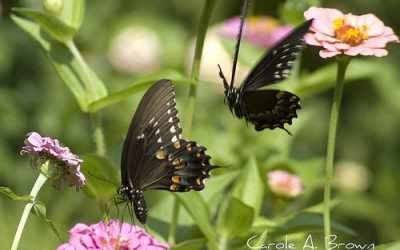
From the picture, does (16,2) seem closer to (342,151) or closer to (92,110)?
(342,151)

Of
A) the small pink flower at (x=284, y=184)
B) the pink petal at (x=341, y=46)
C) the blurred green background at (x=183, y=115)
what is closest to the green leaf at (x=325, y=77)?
the blurred green background at (x=183, y=115)

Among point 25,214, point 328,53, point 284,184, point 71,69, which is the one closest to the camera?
point 25,214

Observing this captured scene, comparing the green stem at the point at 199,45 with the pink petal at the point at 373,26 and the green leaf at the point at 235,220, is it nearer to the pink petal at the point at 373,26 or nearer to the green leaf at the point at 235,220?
the green leaf at the point at 235,220

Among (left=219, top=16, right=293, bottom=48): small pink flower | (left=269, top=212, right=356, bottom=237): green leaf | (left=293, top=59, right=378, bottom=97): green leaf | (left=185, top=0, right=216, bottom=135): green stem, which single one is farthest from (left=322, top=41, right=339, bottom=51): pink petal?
(left=219, top=16, right=293, bottom=48): small pink flower

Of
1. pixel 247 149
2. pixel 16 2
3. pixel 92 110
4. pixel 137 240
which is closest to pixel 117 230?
pixel 137 240

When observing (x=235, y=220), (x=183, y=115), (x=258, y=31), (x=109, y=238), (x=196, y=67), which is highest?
(x=258, y=31)

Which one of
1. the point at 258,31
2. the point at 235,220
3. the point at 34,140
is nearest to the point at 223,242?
the point at 235,220

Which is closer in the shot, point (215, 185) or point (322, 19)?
point (322, 19)

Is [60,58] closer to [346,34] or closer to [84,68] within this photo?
[84,68]
